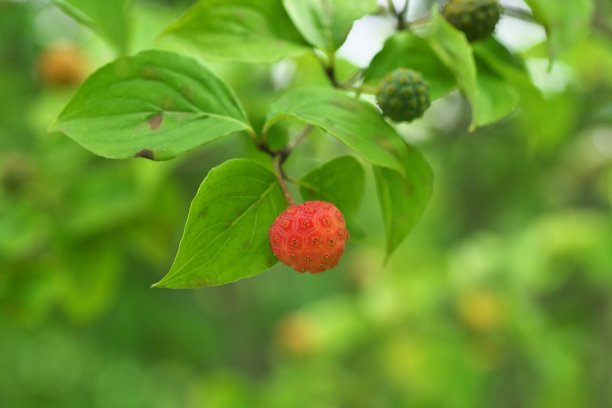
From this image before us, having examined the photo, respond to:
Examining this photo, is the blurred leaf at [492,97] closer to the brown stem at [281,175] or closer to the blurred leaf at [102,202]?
the brown stem at [281,175]

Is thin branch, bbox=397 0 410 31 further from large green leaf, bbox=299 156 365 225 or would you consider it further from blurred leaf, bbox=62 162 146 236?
blurred leaf, bbox=62 162 146 236

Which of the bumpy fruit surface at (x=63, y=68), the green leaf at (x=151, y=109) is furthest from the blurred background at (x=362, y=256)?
the green leaf at (x=151, y=109)

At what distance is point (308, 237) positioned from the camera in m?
0.90

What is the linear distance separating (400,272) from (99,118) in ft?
8.43

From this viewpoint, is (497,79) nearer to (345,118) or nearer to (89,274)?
(345,118)

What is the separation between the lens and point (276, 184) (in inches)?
39.2

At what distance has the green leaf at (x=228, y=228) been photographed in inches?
35.3

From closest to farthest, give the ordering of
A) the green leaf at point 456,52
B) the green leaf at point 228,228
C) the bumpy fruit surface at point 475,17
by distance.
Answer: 1. the green leaf at point 228,228
2. the green leaf at point 456,52
3. the bumpy fruit surface at point 475,17

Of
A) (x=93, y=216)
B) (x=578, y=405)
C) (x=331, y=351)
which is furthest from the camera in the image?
(x=578, y=405)

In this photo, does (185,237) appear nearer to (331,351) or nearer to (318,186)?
(318,186)

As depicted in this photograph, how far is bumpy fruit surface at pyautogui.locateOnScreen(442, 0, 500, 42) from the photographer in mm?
1121

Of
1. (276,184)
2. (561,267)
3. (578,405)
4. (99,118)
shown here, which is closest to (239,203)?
(276,184)

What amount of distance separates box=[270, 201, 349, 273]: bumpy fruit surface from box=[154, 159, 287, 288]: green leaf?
1.2 inches

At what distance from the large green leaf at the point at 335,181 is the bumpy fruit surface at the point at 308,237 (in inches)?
4.3
